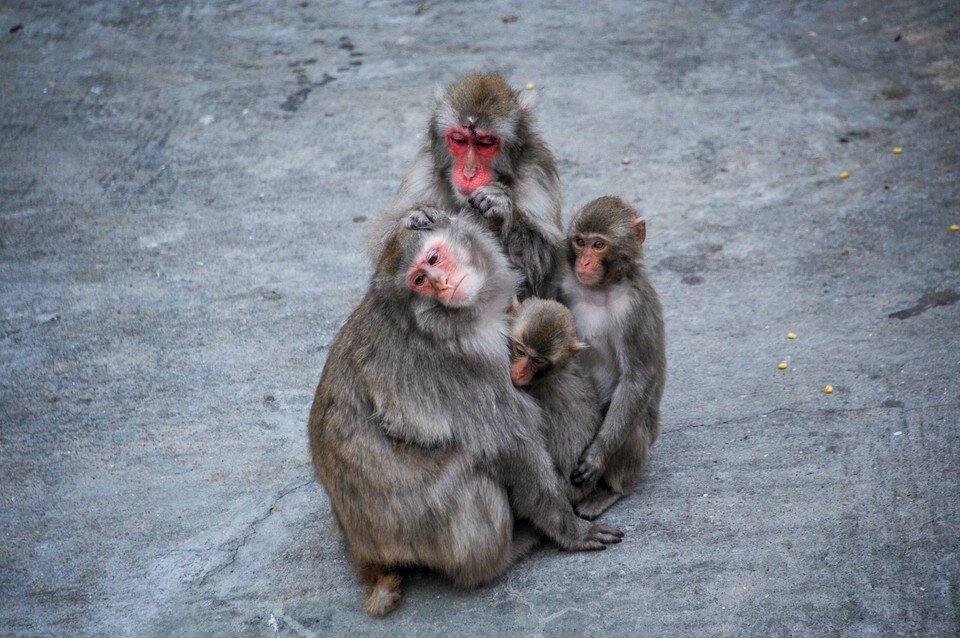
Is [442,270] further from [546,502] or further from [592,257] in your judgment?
[546,502]

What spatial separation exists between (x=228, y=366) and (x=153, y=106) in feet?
11.1

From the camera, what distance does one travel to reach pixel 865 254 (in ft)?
19.6

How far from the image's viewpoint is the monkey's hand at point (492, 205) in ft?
13.8

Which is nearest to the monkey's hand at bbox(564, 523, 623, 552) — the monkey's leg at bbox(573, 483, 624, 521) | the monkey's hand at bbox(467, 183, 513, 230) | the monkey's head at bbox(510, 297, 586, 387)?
the monkey's leg at bbox(573, 483, 624, 521)

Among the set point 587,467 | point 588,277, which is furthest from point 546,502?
point 588,277

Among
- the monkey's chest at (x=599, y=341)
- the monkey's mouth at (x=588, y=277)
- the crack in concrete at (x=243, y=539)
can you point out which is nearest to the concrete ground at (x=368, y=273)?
the crack in concrete at (x=243, y=539)

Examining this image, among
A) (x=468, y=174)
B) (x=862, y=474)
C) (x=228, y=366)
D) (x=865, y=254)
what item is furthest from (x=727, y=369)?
(x=228, y=366)

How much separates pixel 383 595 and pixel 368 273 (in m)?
2.69

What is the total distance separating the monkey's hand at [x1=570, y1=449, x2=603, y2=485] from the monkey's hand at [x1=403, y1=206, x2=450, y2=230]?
3.64 feet

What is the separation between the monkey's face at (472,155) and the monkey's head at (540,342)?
74cm

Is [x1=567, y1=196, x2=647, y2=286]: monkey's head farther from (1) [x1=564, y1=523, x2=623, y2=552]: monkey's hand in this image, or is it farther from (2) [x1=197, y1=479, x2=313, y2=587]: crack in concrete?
(2) [x1=197, y1=479, x2=313, y2=587]: crack in concrete

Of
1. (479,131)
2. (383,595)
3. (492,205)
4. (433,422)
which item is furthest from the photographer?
(479,131)

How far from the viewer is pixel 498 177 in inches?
176

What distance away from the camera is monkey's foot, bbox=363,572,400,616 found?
3846 mm
